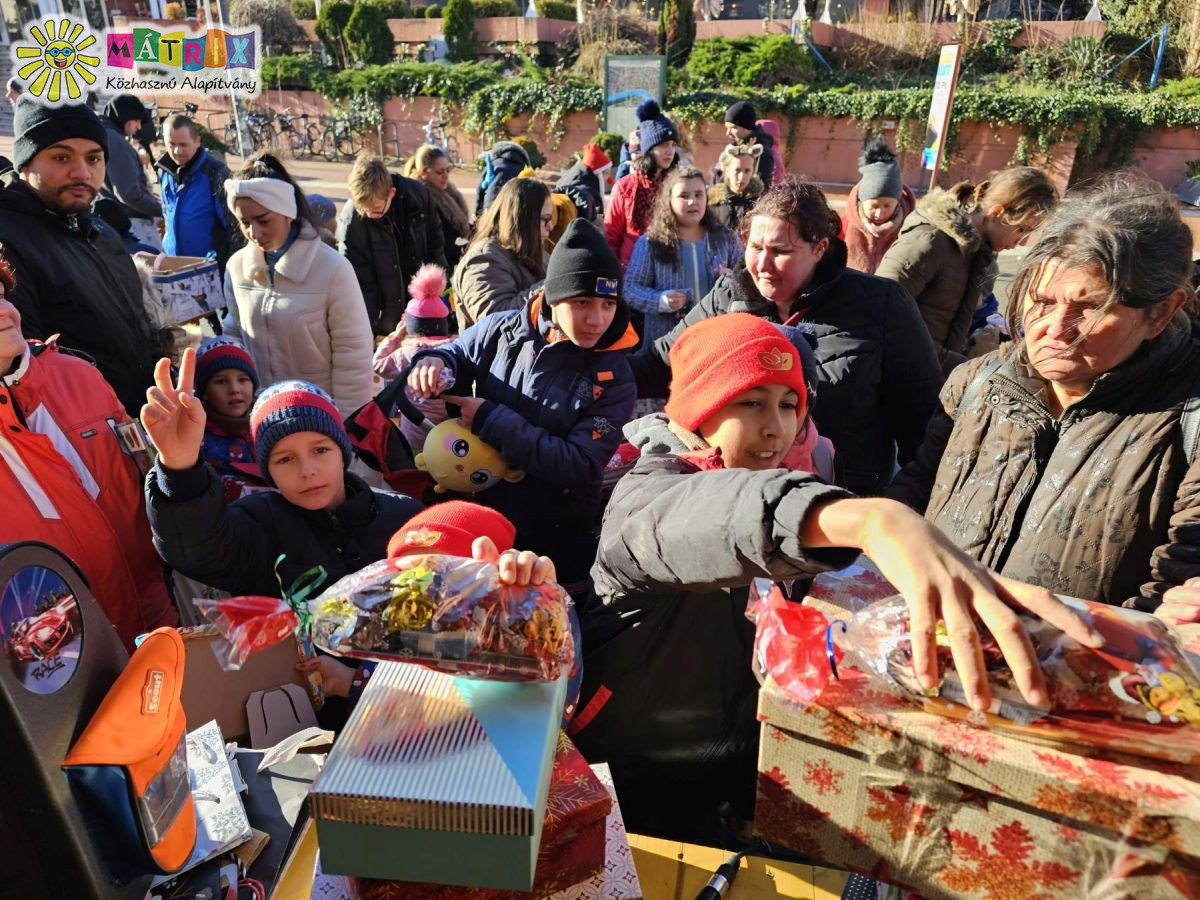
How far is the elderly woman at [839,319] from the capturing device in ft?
9.34

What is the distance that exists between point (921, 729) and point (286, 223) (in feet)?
12.1

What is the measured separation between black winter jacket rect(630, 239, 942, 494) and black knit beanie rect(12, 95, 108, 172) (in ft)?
9.12

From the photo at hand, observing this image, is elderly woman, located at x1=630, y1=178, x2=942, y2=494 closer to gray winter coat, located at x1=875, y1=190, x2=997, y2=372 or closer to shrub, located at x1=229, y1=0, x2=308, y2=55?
gray winter coat, located at x1=875, y1=190, x2=997, y2=372

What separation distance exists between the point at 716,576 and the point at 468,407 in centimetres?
192

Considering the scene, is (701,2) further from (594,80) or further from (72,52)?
(72,52)

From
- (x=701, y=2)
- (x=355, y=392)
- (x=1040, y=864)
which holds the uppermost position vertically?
(x=701, y=2)

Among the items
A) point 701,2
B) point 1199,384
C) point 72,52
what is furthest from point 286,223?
point 701,2

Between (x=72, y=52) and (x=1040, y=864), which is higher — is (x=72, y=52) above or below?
above

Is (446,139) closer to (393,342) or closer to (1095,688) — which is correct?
(393,342)

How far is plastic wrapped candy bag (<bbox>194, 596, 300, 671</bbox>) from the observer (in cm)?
136

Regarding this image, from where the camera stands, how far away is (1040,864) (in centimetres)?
100

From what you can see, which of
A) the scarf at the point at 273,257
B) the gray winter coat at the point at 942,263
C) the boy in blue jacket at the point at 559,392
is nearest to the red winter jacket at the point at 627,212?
the gray winter coat at the point at 942,263

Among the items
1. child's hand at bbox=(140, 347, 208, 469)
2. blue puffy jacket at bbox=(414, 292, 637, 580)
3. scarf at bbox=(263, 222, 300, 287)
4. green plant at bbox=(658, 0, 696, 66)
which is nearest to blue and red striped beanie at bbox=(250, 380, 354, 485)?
child's hand at bbox=(140, 347, 208, 469)

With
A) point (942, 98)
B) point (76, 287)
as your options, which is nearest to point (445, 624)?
point (76, 287)
